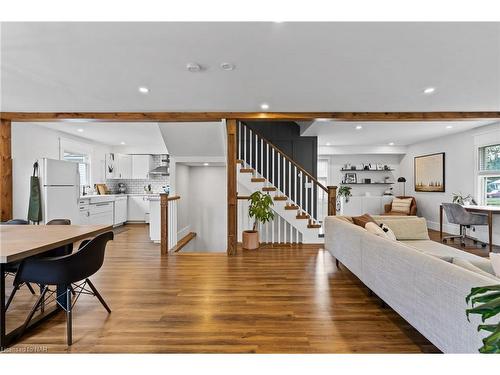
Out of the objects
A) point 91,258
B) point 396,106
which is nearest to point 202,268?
point 91,258

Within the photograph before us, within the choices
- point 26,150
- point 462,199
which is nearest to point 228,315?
point 26,150

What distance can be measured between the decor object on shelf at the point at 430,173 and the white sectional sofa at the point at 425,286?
542 centimetres

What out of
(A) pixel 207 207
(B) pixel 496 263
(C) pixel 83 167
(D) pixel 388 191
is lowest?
(A) pixel 207 207

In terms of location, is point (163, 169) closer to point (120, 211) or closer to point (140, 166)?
point (140, 166)

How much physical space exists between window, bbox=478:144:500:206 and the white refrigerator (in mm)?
8464

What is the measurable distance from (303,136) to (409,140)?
123 inches

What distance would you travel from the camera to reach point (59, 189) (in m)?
5.09

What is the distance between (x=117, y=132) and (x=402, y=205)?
761cm

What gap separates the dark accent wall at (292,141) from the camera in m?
6.68

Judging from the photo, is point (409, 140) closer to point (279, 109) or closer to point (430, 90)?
point (430, 90)

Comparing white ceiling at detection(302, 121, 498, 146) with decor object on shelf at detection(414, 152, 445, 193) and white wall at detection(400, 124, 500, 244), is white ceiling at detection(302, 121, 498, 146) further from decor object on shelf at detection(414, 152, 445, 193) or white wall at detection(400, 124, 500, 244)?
decor object on shelf at detection(414, 152, 445, 193)

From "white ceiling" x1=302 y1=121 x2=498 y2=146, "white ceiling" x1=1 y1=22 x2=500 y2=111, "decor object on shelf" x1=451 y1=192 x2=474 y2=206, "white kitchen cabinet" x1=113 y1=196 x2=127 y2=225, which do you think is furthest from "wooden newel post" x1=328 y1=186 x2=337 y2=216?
"white kitchen cabinet" x1=113 y1=196 x2=127 y2=225

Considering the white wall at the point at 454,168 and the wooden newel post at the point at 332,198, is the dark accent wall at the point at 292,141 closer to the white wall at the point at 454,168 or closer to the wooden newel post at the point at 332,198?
the wooden newel post at the point at 332,198

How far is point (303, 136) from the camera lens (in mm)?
6656
